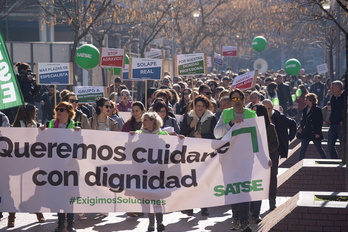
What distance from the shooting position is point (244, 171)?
9.19 metres

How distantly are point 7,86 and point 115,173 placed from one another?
166 centimetres

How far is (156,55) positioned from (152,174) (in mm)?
20009

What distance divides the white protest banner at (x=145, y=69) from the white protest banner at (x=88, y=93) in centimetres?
215

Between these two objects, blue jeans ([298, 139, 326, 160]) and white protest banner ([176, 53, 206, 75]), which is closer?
blue jeans ([298, 139, 326, 160])

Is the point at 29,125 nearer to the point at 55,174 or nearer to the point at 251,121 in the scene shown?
the point at 55,174

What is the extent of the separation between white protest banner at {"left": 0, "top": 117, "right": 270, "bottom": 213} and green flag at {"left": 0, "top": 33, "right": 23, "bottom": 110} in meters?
0.91

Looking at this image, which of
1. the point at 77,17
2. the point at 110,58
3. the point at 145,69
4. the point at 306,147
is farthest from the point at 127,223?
the point at 77,17

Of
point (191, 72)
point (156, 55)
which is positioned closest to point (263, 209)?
point (191, 72)

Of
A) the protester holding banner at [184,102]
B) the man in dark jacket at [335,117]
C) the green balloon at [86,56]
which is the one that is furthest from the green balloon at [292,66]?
the man in dark jacket at [335,117]

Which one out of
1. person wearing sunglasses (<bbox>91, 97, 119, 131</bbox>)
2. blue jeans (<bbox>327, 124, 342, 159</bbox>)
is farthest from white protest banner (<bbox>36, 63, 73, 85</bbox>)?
blue jeans (<bbox>327, 124, 342, 159</bbox>)

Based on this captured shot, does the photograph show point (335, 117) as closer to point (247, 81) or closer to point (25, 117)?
point (247, 81)

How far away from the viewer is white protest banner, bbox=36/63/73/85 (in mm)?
15484

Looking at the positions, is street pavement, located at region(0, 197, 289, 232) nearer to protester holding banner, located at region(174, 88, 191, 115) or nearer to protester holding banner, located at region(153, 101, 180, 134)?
protester holding banner, located at region(153, 101, 180, 134)

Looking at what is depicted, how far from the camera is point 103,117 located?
11039 millimetres
